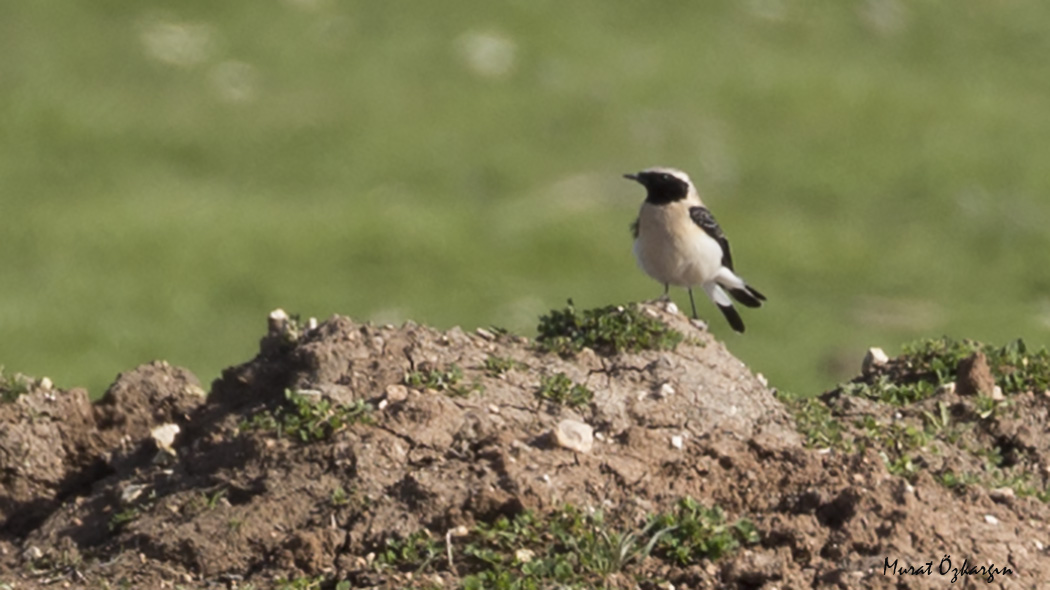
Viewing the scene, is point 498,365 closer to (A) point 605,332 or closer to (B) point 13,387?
(A) point 605,332

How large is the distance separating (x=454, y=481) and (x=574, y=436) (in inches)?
20.5

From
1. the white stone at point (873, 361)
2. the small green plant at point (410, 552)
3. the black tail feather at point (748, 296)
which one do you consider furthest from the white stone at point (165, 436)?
the black tail feather at point (748, 296)

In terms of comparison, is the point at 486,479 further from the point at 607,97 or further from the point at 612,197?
the point at 607,97

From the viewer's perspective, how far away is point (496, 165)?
985 inches

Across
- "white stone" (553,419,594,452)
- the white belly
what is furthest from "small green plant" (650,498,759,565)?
the white belly

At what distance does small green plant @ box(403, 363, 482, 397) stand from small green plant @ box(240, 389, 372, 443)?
249 mm

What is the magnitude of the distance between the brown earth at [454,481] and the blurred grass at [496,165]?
413 inches

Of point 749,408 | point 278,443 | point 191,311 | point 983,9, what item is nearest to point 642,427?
point 749,408

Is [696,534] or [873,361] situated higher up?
[873,361]

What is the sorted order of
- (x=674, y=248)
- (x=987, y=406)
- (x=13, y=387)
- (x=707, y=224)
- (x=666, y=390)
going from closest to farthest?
(x=666, y=390) < (x=987, y=406) < (x=13, y=387) < (x=674, y=248) < (x=707, y=224)

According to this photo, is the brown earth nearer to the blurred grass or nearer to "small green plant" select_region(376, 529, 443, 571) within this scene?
"small green plant" select_region(376, 529, 443, 571)

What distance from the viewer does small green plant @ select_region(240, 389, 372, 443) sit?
8.05 metres

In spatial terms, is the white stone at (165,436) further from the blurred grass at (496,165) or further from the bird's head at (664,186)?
the blurred grass at (496,165)

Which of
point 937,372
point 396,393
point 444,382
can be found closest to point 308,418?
point 396,393
